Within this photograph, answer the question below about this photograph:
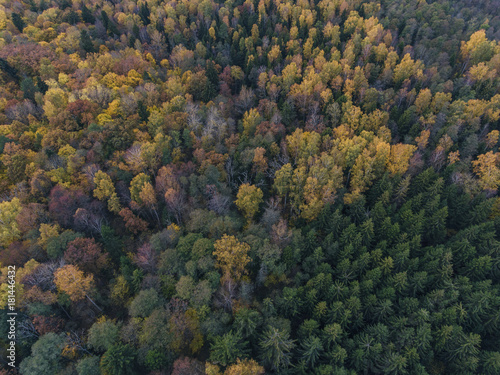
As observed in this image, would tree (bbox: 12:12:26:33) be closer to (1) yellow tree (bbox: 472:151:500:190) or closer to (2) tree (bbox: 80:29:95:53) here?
(2) tree (bbox: 80:29:95:53)

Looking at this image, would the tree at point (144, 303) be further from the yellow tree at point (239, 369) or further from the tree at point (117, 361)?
the yellow tree at point (239, 369)

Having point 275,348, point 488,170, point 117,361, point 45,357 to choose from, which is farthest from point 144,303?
point 488,170

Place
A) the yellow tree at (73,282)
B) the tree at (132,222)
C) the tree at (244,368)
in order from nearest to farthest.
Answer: the tree at (244,368), the yellow tree at (73,282), the tree at (132,222)

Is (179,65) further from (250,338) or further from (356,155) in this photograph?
(250,338)

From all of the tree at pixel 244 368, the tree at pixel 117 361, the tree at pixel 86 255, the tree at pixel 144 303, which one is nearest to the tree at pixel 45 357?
the tree at pixel 117 361

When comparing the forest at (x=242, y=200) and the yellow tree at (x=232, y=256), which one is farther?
the yellow tree at (x=232, y=256)

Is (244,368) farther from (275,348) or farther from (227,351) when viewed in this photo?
(275,348)

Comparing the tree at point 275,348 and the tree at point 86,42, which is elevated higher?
the tree at point 86,42
